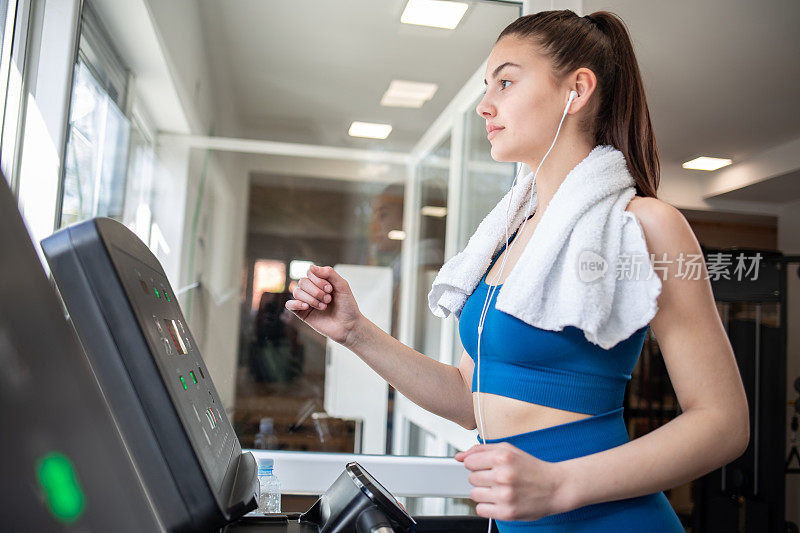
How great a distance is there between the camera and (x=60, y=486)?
0.75 feet

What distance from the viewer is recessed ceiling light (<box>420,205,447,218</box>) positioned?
2.11 metres

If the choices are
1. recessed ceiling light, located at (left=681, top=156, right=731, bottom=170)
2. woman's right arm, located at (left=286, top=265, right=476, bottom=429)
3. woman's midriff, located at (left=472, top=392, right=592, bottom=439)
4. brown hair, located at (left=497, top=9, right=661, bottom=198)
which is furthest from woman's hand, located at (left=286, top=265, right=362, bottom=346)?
recessed ceiling light, located at (left=681, top=156, right=731, bottom=170)

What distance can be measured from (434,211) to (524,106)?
45.2 inches

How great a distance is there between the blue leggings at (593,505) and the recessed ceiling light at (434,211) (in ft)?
4.21

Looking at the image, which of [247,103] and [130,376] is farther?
[247,103]

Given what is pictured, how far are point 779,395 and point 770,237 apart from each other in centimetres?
307

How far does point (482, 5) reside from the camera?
1.85m

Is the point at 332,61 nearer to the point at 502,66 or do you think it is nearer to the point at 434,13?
the point at 434,13

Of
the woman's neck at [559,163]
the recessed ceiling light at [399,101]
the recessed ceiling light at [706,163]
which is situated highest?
the recessed ceiling light at [706,163]

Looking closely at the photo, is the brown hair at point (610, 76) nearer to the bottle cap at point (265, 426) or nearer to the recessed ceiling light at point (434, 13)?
Answer: the recessed ceiling light at point (434, 13)

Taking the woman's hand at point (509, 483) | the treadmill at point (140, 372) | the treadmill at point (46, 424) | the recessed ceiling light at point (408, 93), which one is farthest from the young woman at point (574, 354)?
the recessed ceiling light at point (408, 93)

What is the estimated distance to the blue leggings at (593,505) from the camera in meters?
0.81

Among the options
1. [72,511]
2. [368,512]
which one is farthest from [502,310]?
[72,511]

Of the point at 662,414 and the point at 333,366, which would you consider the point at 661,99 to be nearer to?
the point at 662,414
